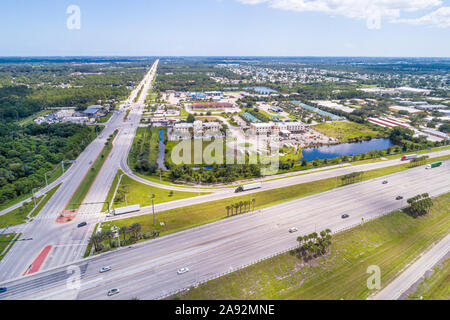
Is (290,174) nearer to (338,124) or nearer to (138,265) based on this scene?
(138,265)

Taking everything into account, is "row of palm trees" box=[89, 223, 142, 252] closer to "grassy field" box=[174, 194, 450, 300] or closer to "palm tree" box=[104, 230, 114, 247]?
"palm tree" box=[104, 230, 114, 247]

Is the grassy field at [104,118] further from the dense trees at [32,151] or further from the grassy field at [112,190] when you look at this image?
the grassy field at [112,190]

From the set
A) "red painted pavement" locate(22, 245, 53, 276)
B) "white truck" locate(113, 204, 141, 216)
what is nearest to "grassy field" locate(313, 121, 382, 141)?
"white truck" locate(113, 204, 141, 216)

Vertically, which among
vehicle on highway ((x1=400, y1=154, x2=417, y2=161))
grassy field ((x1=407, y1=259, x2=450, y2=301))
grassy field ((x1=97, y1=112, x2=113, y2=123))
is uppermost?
grassy field ((x1=97, y1=112, x2=113, y2=123))

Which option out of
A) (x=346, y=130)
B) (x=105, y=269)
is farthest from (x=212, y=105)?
(x=105, y=269)

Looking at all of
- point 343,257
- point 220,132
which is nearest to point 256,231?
point 343,257
